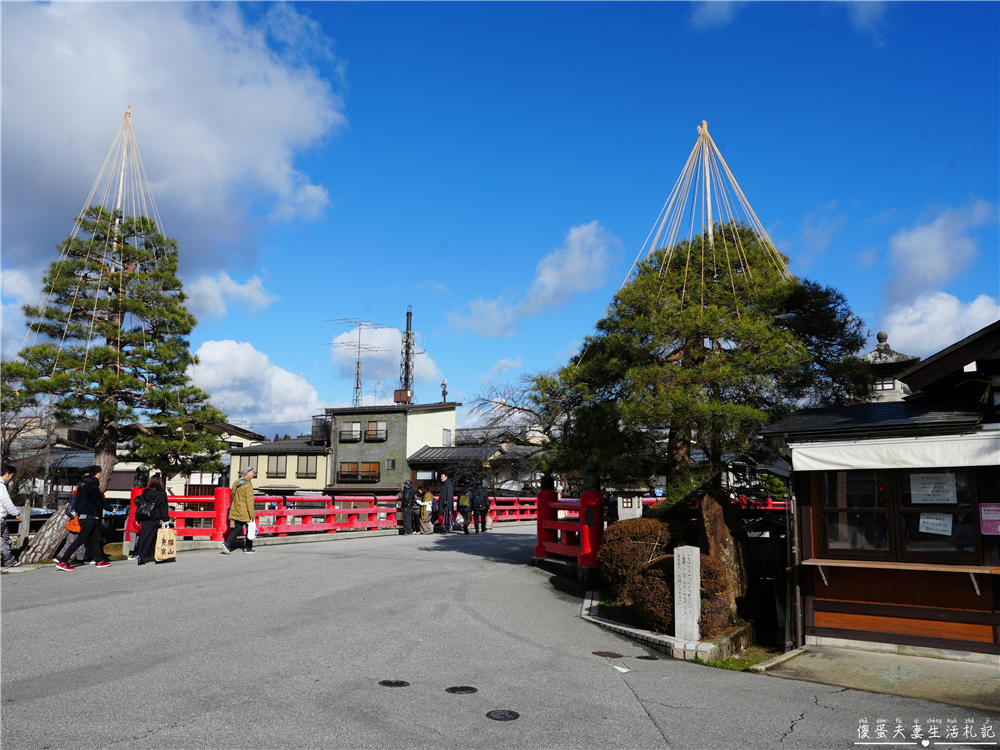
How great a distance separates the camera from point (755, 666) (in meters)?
7.25

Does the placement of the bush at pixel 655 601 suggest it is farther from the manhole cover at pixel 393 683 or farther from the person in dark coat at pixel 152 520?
the person in dark coat at pixel 152 520

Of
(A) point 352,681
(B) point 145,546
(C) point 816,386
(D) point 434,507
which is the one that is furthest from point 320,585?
(D) point 434,507

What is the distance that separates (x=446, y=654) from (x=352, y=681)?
1.40 m

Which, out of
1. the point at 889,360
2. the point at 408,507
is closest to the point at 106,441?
the point at 408,507

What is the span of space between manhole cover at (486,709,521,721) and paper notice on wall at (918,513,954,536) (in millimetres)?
5270

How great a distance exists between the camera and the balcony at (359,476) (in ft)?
149

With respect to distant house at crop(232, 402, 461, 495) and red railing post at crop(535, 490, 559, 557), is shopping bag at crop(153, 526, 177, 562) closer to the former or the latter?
red railing post at crop(535, 490, 559, 557)

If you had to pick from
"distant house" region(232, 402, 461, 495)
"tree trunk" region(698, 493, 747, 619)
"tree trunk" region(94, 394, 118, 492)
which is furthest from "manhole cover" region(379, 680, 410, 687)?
"distant house" region(232, 402, 461, 495)

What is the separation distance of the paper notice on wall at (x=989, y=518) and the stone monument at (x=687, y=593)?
9.69 feet

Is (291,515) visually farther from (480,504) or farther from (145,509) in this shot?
(480,504)

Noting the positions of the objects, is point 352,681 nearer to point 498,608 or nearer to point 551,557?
point 498,608

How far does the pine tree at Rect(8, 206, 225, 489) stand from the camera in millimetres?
20078

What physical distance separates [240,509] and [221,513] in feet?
6.52

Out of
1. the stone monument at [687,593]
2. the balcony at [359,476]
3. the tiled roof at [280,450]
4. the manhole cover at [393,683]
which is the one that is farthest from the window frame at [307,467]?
the manhole cover at [393,683]
